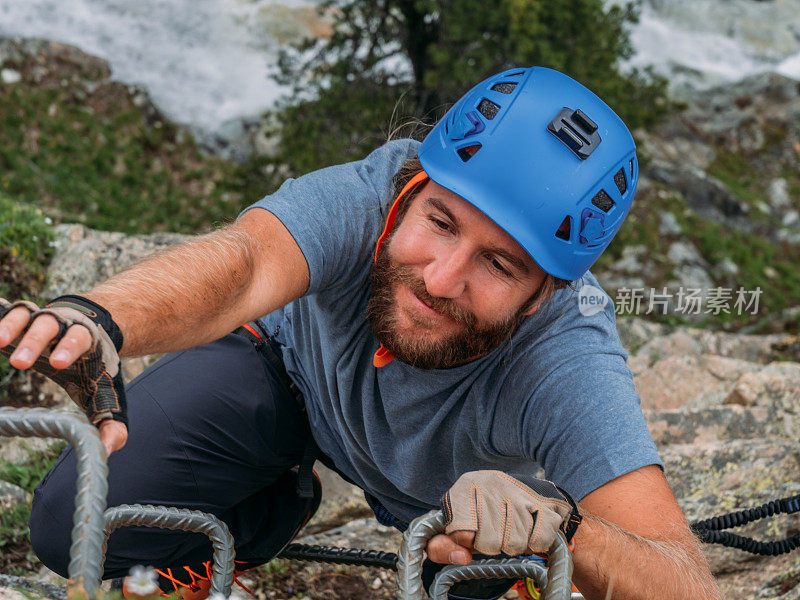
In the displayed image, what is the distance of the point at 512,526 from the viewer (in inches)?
80.4

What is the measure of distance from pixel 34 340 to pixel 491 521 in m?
1.24

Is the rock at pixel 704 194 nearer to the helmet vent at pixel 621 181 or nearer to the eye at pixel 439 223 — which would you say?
the helmet vent at pixel 621 181

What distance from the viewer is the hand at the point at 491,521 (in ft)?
6.58

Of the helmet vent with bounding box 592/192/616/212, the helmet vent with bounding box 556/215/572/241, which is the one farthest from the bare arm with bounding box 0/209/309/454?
the helmet vent with bounding box 592/192/616/212

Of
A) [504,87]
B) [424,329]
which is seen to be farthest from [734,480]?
[504,87]

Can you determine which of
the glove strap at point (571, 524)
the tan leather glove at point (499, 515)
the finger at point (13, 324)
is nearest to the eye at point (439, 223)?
the tan leather glove at point (499, 515)

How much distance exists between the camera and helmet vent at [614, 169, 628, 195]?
283 centimetres

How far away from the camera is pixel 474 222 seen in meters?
2.73

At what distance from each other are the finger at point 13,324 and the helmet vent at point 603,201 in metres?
1.95

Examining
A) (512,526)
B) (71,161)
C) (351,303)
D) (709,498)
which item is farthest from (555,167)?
(71,161)

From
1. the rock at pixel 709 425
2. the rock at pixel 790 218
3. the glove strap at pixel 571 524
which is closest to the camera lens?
the glove strap at pixel 571 524

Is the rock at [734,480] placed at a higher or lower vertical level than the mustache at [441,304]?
lower

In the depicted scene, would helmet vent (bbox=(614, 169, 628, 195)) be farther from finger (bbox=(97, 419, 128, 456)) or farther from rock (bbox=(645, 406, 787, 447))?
rock (bbox=(645, 406, 787, 447))

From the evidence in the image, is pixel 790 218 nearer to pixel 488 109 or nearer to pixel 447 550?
pixel 488 109
